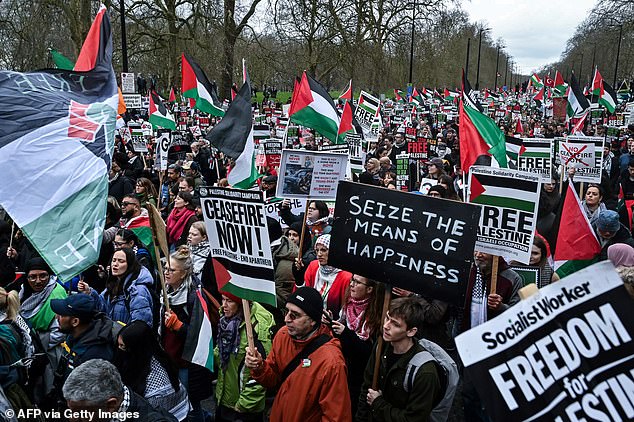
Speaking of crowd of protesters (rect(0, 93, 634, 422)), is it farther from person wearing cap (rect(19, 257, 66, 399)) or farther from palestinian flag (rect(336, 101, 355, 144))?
palestinian flag (rect(336, 101, 355, 144))

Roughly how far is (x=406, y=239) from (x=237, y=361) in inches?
55.0

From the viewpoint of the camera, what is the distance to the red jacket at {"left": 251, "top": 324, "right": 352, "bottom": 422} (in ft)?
11.3

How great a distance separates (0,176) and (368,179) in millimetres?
6856

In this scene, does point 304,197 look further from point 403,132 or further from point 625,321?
point 403,132

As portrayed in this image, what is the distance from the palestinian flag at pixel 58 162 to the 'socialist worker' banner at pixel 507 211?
2594mm

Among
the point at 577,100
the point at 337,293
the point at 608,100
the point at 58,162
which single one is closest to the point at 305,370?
the point at 337,293

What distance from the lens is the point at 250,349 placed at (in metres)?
Result: 3.60

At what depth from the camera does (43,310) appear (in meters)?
4.67

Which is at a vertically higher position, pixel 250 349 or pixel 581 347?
pixel 581 347

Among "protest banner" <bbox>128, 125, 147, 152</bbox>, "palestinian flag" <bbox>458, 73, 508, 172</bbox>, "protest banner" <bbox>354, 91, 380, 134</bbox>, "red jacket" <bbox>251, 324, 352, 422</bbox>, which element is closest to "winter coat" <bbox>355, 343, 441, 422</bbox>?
"red jacket" <bbox>251, 324, 352, 422</bbox>

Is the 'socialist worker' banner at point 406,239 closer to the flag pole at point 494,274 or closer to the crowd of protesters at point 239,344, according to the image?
the crowd of protesters at point 239,344

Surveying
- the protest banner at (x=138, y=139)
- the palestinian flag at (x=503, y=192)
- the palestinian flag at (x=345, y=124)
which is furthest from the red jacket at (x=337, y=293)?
the protest banner at (x=138, y=139)

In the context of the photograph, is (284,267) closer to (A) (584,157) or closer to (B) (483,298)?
(B) (483,298)

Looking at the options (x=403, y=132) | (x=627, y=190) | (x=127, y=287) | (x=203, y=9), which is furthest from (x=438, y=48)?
(x=127, y=287)
